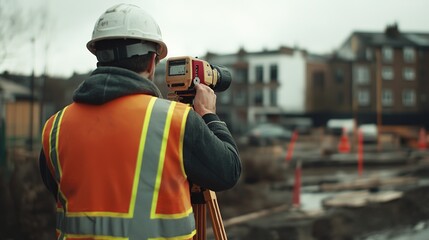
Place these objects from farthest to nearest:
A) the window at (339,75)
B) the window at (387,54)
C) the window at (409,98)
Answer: the window at (409,98) < the window at (387,54) < the window at (339,75)

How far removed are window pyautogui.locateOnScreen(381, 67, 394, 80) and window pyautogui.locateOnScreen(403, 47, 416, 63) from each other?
7.06ft

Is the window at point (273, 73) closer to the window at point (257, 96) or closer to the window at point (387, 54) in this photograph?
the window at point (257, 96)

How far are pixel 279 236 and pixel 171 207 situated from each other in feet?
19.3

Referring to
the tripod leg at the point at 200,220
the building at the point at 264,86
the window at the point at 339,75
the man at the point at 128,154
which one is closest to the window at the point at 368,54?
the window at the point at 339,75

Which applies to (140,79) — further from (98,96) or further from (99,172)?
(99,172)

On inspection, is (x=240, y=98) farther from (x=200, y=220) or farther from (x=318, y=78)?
(x=200, y=220)

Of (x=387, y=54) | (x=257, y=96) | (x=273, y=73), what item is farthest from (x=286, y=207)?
(x=387, y=54)

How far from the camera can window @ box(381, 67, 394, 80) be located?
199ft

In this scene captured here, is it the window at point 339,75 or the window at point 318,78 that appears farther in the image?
the window at point 318,78

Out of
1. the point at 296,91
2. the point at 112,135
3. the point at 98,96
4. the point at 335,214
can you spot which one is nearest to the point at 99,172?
the point at 112,135

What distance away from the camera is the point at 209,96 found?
2.08 metres

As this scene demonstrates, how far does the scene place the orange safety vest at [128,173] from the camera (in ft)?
5.69

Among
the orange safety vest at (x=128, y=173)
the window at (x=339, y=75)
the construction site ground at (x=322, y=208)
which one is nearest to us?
the orange safety vest at (x=128, y=173)

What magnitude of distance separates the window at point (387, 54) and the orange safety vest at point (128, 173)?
62244 mm
